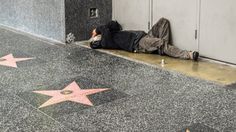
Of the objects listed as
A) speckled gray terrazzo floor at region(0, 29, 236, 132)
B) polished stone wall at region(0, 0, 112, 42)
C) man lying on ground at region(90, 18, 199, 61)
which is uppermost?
polished stone wall at region(0, 0, 112, 42)

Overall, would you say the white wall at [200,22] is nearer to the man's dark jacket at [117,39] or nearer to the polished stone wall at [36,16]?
the man's dark jacket at [117,39]

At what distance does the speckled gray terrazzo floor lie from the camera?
9.05ft

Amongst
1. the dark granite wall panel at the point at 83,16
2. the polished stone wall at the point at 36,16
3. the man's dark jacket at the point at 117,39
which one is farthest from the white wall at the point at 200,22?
the polished stone wall at the point at 36,16

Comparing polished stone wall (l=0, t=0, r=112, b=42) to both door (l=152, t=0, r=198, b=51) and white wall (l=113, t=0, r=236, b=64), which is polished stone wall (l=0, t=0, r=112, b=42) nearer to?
white wall (l=113, t=0, r=236, b=64)

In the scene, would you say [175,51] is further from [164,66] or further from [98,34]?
[98,34]

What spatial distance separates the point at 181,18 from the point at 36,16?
208 cm

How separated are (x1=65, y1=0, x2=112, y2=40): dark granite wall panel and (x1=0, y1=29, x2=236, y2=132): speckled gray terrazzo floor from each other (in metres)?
0.75

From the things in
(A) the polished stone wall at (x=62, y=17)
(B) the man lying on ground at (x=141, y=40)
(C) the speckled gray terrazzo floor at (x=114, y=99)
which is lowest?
(C) the speckled gray terrazzo floor at (x=114, y=99)

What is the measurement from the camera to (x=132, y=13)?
17.0 feet

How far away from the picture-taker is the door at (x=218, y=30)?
4.07 m

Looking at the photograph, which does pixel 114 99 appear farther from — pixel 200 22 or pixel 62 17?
pixel 62 17

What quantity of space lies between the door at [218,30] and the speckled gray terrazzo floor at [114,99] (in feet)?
2.10

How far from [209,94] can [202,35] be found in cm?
119

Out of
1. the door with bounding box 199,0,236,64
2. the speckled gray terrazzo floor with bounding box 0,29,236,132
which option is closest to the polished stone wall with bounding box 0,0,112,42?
the speckled gray terrazzo floor with bounding box 0,29,236,132
